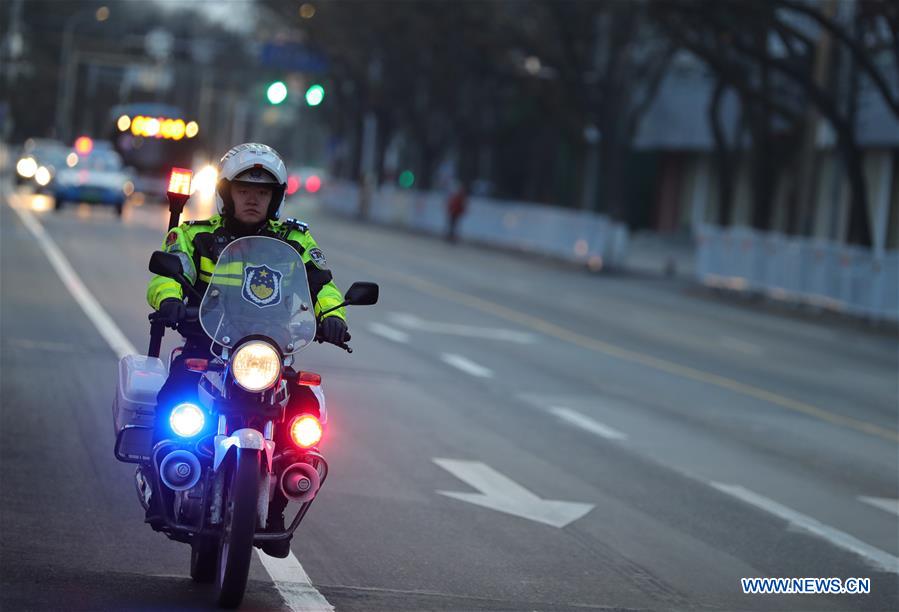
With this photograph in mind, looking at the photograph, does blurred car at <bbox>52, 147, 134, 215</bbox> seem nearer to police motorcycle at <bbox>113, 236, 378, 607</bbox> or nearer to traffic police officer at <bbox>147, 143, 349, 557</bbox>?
traffic police officer at <bbox>147, 143, 349, 557</bbox>

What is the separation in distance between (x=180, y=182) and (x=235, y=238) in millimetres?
686

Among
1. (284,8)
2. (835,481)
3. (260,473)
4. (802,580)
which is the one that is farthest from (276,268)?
(284,8)

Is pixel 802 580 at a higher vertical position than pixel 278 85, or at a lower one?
lower

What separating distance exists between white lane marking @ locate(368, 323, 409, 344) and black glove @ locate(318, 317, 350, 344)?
43.0ft

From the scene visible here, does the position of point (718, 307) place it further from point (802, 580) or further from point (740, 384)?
point (802, 580)

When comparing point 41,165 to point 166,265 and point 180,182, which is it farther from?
point 166,265

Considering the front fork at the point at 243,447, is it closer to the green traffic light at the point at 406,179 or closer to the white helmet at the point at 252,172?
the white helmet at the point at 252,172

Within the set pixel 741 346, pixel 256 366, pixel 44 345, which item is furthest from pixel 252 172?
pixel 741 346

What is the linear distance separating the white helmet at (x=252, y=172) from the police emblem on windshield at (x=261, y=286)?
1.28ft

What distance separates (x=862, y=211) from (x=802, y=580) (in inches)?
1146

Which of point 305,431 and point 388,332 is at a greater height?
point 305,431

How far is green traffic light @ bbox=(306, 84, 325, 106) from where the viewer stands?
60.7 feet

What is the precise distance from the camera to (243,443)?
22.0ft

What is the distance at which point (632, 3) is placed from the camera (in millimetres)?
45812
